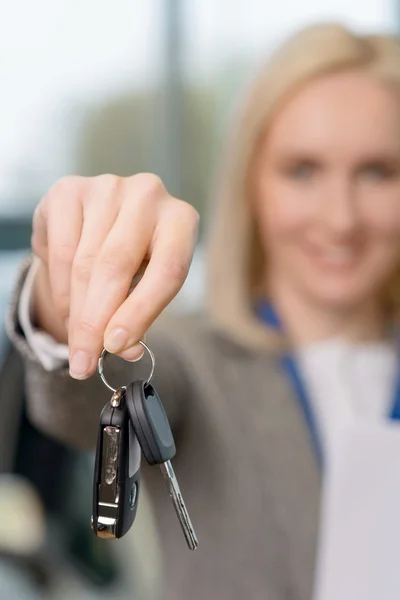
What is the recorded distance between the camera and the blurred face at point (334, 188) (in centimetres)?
53

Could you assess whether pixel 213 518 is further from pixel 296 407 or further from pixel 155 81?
pixel 155 81

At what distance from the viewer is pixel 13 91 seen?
14.5 inches

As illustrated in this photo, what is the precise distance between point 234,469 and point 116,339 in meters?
0.33

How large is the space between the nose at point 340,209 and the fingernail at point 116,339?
1.21 feet

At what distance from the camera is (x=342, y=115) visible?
0.53 meters

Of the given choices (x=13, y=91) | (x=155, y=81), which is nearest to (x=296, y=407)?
(x=13, y=91)

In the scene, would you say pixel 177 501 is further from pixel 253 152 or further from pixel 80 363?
pixel 253 152

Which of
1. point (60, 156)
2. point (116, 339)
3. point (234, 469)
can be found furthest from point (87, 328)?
point (234, 469)

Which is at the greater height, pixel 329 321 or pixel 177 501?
pixel 177 501

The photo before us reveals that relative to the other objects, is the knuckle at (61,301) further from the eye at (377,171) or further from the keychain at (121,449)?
the eye at (377,171)

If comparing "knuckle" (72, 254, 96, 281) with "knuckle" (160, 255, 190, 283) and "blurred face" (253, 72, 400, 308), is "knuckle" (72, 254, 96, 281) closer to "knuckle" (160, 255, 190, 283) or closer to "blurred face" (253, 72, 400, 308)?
"knuckle" (160, 255, 190, 283)

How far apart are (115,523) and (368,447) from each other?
158 millimetres

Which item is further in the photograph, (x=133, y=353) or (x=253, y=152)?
(x=253, y=152)

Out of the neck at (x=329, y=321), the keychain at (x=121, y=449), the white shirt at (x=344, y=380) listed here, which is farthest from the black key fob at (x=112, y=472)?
the neck at (x=329, y=321)
